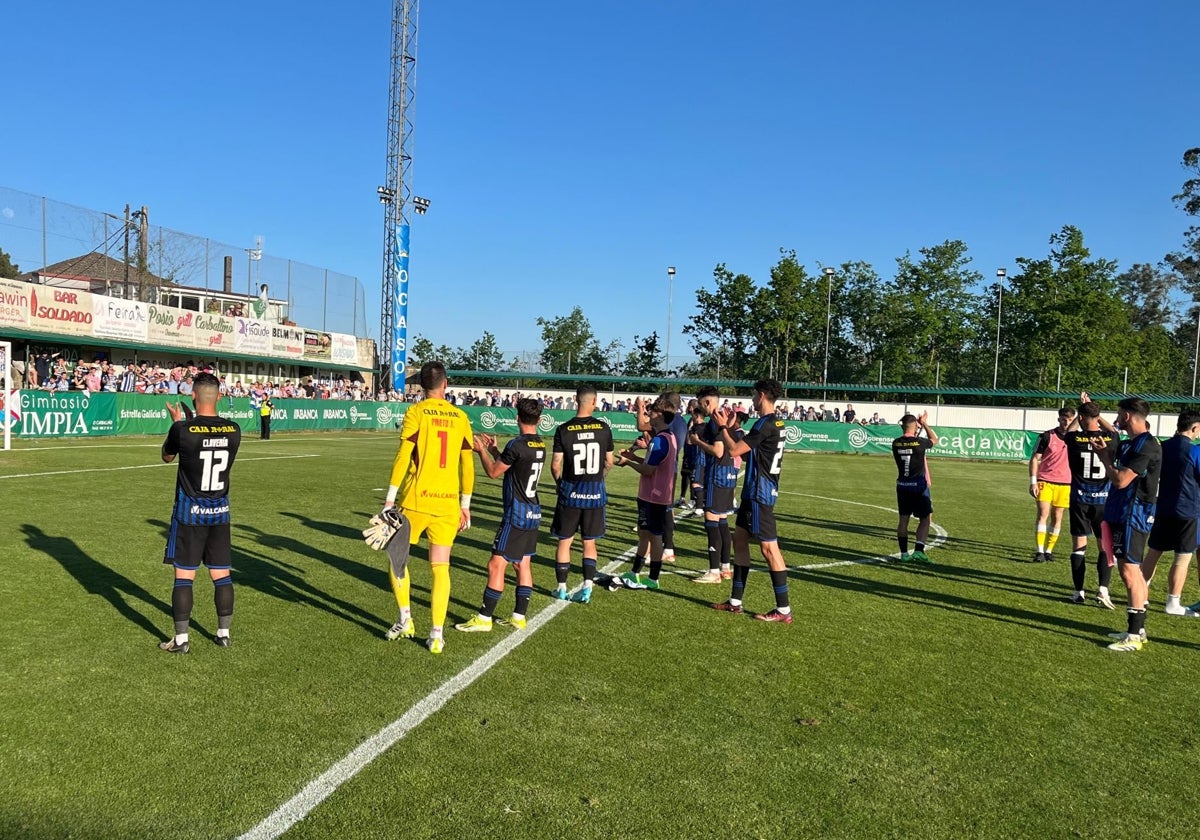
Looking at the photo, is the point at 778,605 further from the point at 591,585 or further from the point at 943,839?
the point at 943,839

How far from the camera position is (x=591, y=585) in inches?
327

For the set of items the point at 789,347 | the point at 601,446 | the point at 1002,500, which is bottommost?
the point at 1002,500

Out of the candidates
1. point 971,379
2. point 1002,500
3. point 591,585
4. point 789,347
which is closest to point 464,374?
point 789,347

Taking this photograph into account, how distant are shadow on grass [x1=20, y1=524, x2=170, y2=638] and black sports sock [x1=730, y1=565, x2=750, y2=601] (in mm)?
5190

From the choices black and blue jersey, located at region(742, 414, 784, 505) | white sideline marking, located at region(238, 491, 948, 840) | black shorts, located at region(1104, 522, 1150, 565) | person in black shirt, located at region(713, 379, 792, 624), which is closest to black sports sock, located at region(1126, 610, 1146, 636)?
black shorts, located at region(1104, 522, 1150, 565)

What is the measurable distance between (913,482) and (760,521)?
4.71 metres

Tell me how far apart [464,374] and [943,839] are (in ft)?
177

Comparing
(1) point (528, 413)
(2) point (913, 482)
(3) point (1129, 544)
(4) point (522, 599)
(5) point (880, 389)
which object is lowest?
(4) point (522, 599)

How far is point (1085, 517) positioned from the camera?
923 cm

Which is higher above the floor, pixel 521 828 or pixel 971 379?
pixel 971 379

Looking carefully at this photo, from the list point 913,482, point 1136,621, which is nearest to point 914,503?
point 913,482

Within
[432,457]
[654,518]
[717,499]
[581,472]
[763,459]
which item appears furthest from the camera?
[717,499]

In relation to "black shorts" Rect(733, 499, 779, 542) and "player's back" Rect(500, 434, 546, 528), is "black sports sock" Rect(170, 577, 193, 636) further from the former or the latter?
"black shorts" Rect(733, 499, 779, 542)

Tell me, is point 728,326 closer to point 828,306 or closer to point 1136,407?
point 828,306
